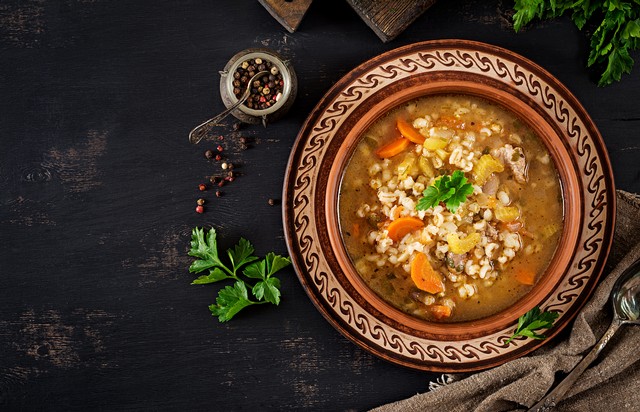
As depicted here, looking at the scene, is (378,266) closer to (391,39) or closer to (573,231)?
(573,231)

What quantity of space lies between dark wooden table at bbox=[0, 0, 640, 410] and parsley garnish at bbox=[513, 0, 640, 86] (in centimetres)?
14

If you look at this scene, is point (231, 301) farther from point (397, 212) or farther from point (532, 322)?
point (532, 322)

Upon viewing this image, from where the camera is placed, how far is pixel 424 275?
3.22 m

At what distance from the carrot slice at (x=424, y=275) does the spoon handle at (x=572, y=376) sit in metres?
0.81

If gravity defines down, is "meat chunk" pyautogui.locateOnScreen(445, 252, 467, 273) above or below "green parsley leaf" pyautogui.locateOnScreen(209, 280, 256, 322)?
above

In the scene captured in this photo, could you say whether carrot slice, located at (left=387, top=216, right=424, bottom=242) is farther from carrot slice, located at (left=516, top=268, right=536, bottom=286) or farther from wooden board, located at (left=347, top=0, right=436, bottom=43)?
wooden board, located at (left=347, top=0, right=436, bottom=43)

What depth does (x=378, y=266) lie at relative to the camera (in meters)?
3.29

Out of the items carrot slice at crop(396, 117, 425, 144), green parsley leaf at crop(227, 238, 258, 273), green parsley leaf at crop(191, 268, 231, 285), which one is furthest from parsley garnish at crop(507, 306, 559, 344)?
green parsley leaf at crop(191, 268, 231, 285)

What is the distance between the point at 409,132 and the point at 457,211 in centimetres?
50

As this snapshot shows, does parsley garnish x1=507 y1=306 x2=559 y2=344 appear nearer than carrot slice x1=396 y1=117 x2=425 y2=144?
Yes

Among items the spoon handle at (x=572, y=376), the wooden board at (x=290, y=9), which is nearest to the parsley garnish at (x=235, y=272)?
the wooden board at (x=290, y=9)

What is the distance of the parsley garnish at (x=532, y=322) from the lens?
3.15 metres

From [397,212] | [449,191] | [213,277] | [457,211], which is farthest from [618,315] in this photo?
[213,277]

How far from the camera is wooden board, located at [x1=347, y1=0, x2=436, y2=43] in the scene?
3340 mm
